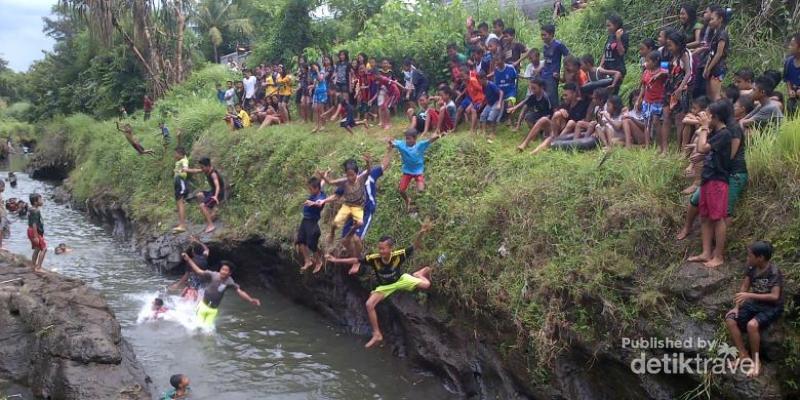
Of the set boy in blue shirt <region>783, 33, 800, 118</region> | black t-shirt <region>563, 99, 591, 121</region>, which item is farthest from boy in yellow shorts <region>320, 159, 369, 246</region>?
boy in blue shirt <region>783, 33, 800, 118</region>

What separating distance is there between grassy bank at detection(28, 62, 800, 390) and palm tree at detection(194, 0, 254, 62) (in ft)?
75.4

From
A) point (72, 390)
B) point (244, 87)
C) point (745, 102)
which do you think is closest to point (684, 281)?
point (745, 102)

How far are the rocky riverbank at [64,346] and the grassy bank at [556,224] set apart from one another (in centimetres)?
369

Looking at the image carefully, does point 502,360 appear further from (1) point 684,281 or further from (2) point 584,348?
(1) point 684,281

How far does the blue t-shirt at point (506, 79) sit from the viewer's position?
10992 mm

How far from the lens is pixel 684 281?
21.0 feet

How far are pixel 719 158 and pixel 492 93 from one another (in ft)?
16.6

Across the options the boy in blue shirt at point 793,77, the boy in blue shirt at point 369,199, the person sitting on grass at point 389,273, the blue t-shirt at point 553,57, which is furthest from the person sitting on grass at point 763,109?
the boy in blue shirt at point 369,199

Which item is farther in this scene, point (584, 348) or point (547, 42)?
point (547, 42)

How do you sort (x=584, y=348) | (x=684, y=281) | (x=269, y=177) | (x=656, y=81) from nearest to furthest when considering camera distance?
(x=684, y=281)
(x=584, y=348)
(x=656, y=81)
(x=269, y=177)

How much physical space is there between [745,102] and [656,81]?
1.47 m

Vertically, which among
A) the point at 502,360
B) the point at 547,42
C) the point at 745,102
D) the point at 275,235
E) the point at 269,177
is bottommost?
the point at 502,360

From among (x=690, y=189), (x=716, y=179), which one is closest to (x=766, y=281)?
(x=716, y=179)

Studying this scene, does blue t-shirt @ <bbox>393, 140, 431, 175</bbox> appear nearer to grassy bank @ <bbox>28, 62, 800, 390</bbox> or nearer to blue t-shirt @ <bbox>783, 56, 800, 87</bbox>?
grassy bank @ <bbox>28, 62, 800, 390</bbox>
